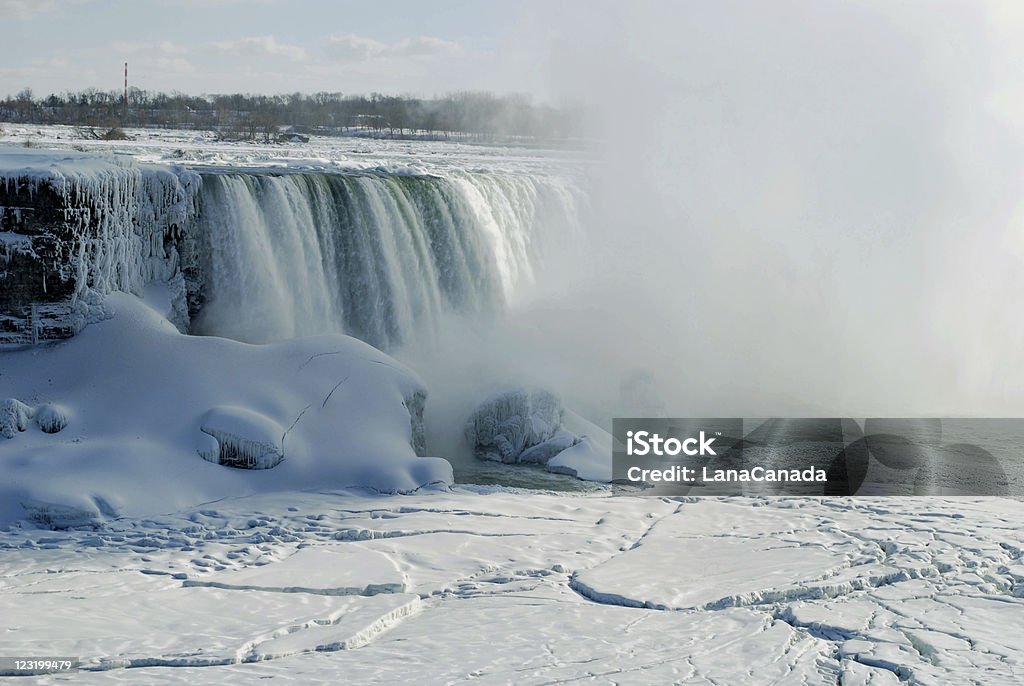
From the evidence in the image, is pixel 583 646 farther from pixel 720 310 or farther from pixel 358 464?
pixel 720 310

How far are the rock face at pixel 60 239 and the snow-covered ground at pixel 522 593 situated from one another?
326cm

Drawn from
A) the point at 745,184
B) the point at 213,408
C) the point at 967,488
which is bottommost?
the point at 967,488

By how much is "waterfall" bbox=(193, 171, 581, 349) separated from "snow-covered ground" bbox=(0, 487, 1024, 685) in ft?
14.7

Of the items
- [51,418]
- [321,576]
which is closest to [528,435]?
[51,418]

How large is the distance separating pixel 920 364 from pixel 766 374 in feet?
8.23

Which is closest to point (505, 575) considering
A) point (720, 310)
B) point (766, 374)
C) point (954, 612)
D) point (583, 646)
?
point (583, 646)

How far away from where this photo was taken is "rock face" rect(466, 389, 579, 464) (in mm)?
12391

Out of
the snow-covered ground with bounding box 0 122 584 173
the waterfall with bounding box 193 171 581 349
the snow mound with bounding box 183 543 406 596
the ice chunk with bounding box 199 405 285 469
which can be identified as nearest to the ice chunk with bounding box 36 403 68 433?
the ice chunk with bounding box 199 405 285 469

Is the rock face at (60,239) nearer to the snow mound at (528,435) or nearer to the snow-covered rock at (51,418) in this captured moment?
the snow-covered rock at (51,418)

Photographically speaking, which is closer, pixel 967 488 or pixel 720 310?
pixel 967 488

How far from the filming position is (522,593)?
737 centimetres

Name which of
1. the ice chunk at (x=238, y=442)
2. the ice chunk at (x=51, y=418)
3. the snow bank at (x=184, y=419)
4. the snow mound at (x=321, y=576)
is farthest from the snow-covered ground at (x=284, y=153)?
the snow mound at (x=321, y=576)

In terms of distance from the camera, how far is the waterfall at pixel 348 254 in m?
13.6

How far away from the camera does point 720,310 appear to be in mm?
18891
